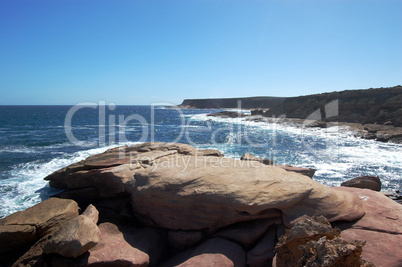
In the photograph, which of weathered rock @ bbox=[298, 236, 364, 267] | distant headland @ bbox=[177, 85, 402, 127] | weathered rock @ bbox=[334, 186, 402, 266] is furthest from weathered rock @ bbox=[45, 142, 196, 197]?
distant headland @ bbox=[177, 85, 402, 127]

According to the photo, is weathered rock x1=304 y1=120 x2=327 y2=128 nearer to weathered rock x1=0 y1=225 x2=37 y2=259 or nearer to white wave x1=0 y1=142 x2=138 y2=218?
white wave x1=0 y1=142 x2=138 y2=218

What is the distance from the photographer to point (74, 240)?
522 cm

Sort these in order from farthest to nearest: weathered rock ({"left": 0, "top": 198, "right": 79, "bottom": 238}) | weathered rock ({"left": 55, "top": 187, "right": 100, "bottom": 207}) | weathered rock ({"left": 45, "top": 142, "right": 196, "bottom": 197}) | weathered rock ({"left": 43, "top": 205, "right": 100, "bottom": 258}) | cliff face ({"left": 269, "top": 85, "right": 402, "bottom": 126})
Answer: cliff face ({"left": 269, "top": 85, "right": 402, "bottom": 126}) → weathered rock ({"left": 55, "top": 187, "right": 100, "bottom": 207}) → weathered rock ({"left": 45, "top": 142, "right": 196, "bottom": 197}) → weathered rock ({"left": 0, "top": 198, "right": 79, "bottom": 238}) → weathered rock ({"left": 43, "top": 205, "right": 100, "bottom": 258})

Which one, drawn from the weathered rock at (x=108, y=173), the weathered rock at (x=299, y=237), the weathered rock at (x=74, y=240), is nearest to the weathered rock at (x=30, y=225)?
the weathered rock at (x=74, y=240)

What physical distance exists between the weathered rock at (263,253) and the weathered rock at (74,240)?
357 centimetres

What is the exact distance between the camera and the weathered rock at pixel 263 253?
17.6 ft

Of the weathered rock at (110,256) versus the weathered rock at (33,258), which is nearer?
the weathered rock at (110,256)

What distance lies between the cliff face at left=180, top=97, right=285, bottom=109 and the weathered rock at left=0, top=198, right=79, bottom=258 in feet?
371

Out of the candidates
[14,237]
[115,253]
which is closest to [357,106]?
[115,253]

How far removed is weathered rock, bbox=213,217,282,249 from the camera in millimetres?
5910

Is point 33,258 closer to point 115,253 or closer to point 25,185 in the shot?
→ point 115,253

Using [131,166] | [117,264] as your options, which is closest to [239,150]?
[131,166]

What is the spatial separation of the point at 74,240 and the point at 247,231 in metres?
4.04

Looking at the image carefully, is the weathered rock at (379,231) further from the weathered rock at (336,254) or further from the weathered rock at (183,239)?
the weathered rock at (183,239)
